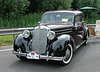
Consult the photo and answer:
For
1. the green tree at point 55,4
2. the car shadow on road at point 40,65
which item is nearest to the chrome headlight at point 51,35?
the car shadow on road at point 40,65

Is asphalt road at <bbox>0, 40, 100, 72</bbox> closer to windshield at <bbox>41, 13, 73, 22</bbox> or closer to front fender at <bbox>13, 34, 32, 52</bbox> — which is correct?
→ front fender at <bbox>13, 34, 32, 52</bbox>

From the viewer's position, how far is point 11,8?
71.5 ft

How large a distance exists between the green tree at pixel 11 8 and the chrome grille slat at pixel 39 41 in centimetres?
1773

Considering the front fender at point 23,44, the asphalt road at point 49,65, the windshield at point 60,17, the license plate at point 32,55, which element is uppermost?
the windshield at point 60,17

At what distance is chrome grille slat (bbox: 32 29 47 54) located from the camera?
14.3ft

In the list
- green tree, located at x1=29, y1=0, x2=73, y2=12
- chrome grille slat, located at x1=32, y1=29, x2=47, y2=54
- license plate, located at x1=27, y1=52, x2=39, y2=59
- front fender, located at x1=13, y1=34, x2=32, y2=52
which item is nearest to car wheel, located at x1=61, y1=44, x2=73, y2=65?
chrome grille slat, located at x1=32, y1=29, x2=47, y2=54

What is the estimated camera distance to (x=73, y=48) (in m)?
4.99

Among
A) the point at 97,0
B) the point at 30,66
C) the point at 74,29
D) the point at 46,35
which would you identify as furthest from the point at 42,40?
the point at 97,0

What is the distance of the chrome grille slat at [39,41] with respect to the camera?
4.36 m

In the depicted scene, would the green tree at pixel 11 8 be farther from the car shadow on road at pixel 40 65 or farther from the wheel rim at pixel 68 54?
the wheel rim at pixel 68 54

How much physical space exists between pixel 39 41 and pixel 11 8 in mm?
18800

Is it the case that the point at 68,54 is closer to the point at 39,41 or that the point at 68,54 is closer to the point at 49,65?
the point at 49,65

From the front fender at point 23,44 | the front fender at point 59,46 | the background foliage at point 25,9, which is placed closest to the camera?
the front fender at point 59,46

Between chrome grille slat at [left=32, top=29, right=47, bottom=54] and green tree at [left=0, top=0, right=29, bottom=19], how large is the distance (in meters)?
17.7
